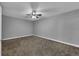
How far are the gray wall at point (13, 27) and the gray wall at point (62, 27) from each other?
101cm

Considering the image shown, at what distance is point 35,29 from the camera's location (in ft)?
11.4

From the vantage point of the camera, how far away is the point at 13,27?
14.6 feet

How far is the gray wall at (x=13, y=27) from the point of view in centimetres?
397

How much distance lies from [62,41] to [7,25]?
336 centimetres

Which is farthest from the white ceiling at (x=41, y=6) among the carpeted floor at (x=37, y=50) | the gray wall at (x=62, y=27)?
the carpeted floor at (x=37, y=50)

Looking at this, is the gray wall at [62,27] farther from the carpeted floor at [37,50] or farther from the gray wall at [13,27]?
the gray wall at [13,27]

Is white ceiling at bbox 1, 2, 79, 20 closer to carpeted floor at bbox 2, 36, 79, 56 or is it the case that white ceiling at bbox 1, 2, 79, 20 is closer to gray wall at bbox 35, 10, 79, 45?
gray wall at bbox 35, 10, 79, 45

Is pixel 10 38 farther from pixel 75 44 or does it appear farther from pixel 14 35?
pixel 75 44

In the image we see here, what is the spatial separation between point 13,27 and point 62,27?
310cm

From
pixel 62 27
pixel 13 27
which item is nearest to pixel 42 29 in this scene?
pixel 62 27

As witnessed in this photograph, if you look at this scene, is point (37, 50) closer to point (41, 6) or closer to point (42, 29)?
point (41, 6)

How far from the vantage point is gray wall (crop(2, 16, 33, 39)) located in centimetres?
397

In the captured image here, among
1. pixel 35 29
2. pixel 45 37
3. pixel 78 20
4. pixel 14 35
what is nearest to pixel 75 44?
pixel 78 20

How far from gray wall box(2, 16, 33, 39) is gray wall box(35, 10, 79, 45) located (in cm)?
101
